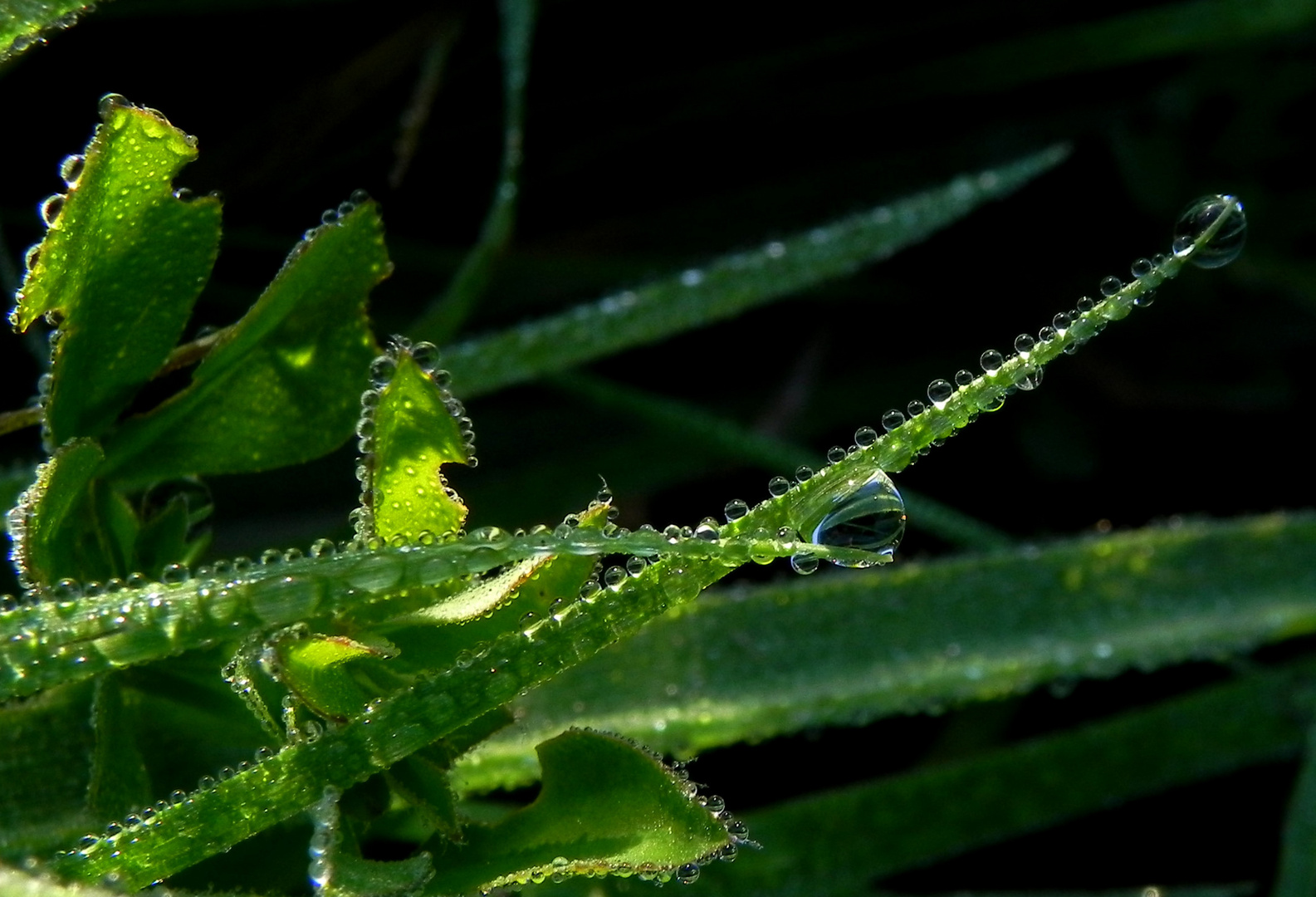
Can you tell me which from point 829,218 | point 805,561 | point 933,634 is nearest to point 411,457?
point 805,561

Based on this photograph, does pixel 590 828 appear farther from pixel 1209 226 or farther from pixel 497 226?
pixel 497 226

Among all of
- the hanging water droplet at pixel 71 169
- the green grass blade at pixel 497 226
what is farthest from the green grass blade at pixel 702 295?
the hanging water droplet at pixel 71 169

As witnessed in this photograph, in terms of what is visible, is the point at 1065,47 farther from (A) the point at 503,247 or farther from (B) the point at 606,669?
(B) the point at 606,669

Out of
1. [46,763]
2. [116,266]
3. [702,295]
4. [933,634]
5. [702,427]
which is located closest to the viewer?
[116,266]

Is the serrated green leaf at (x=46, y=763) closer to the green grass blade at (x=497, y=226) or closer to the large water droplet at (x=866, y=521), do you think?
the large water droplet at (x=866, y=521)

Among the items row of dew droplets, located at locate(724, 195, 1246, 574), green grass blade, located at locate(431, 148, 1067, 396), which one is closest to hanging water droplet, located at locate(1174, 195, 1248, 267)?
row of dew droplets, located at locate(724, 195, 1246, 574)

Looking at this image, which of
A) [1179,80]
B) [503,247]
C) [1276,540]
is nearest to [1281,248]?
[1179,80]

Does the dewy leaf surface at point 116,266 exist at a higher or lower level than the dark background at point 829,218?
lower
